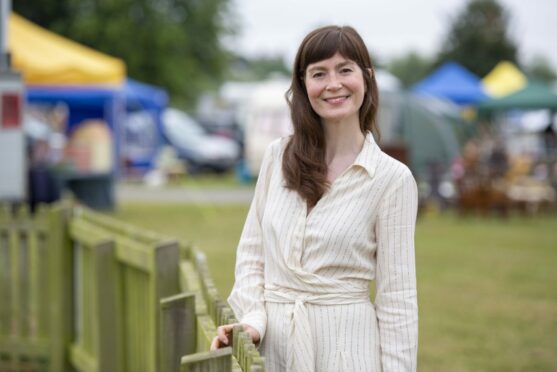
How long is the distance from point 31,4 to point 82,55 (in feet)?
61.7

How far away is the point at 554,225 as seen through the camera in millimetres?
19484

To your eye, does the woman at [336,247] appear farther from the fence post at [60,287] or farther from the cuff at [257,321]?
the fence post at [60,287]

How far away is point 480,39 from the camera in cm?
7175

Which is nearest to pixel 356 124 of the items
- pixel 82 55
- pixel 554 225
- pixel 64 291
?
pixel 64 291

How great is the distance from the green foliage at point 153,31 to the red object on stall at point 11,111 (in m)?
24.1

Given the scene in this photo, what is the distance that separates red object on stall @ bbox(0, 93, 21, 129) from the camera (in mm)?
10969

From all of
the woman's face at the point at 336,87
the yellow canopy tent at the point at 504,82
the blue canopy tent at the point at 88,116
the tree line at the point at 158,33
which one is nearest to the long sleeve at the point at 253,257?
the woman's face at the point at 336,87

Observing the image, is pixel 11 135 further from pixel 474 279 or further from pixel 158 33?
pixel 158 33

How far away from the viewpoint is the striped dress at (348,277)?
131 inches

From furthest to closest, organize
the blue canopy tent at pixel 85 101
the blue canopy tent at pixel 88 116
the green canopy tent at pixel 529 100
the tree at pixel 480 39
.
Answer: the tree at pixel 480 39 → the green canopy tent at pixel 529 100 → the blue canopy tent at pixel 85 101 → the blue canopy tent at pixel 88 116

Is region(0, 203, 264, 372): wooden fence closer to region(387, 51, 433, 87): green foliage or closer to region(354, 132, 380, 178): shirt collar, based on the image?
region(354, 132, 380, 178): shirt collar

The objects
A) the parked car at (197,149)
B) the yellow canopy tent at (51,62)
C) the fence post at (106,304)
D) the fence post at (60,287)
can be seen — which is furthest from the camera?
the parked car at (197,149)

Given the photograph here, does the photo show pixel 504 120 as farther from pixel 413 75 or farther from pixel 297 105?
pixel 413 75

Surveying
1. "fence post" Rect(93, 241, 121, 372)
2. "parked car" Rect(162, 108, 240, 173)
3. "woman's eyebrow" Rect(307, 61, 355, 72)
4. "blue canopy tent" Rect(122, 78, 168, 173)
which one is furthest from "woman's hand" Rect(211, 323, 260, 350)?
→ "parked car" Rect(162, 108, 240, 173)
